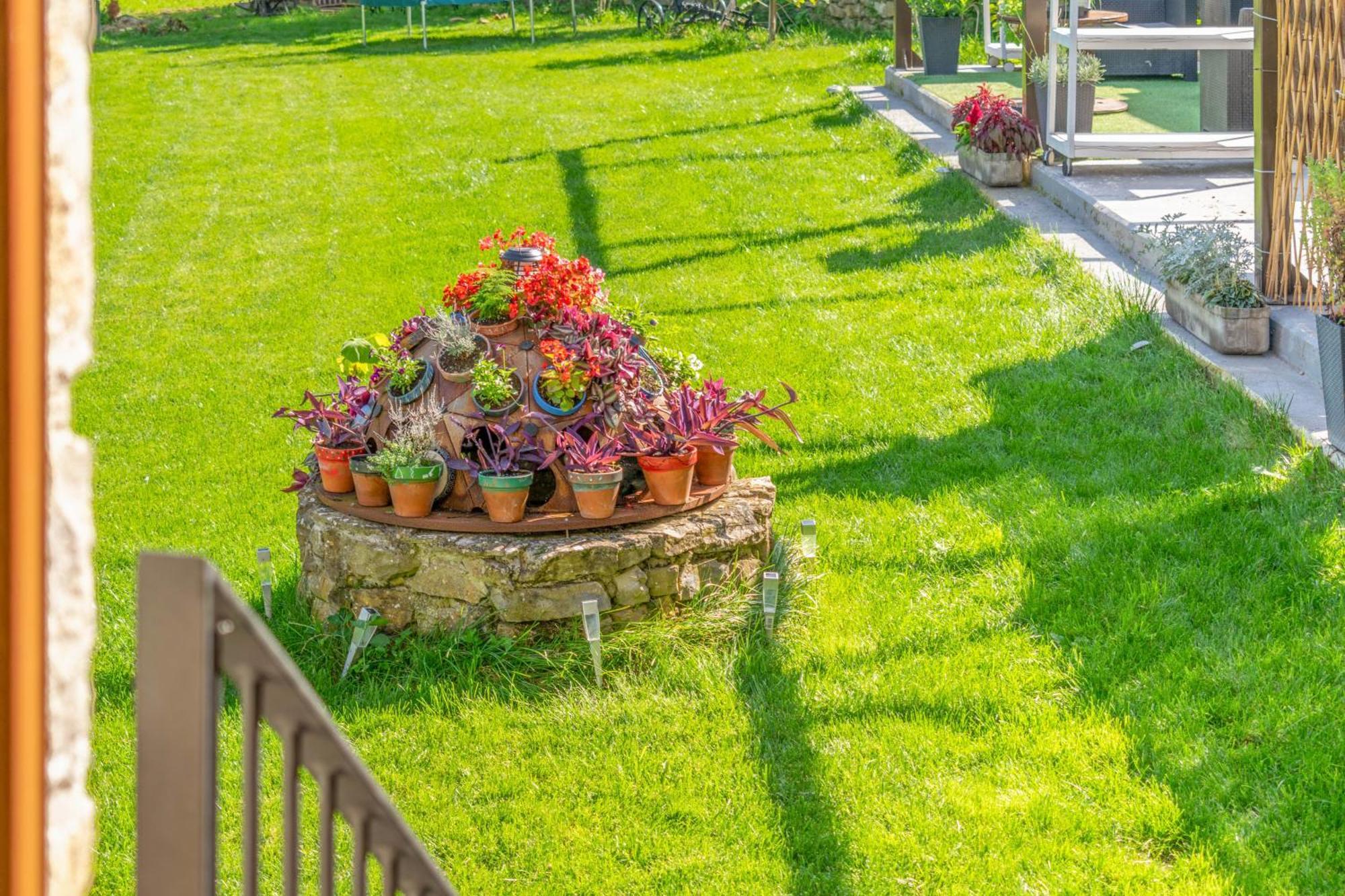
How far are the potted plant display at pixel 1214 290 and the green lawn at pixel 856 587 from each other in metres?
0.21

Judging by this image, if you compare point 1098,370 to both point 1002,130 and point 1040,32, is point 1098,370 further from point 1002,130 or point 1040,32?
point 1040,32

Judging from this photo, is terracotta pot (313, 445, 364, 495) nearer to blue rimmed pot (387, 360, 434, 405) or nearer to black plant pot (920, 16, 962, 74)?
blue rimmed pot (387, 360, 434, 405)

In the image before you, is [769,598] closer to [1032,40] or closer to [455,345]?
[455,345]

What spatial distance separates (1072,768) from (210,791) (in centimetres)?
292

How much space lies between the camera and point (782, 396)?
7.04 metres

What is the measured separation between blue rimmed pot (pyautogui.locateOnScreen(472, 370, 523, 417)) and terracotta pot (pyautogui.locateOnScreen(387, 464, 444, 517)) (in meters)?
0.25

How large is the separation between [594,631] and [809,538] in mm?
995

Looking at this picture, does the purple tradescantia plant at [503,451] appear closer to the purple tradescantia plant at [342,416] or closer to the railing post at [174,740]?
the purple tradescantia plant at [342,416]

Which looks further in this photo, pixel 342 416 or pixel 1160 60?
pixel 1160 60

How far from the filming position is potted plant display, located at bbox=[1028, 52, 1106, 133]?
35.3 feet

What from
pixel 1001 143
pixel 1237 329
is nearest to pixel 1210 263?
pixel 1237 329

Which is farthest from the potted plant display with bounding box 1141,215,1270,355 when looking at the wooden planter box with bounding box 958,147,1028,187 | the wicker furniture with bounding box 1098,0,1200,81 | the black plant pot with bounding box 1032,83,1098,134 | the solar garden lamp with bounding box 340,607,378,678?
the wicker furniture with bounding box 1098,0,1200,81

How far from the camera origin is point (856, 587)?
16.3 feet

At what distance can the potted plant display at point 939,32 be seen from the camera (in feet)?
51.2
